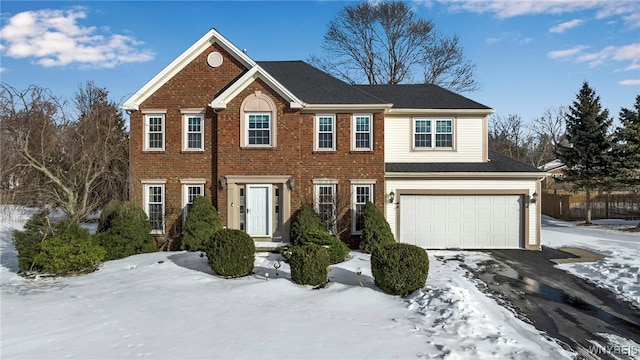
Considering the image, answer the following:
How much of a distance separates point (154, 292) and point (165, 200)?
6.92 m

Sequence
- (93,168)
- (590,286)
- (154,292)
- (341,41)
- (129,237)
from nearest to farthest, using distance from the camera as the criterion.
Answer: (154,292) < (590,286) < (93,168) < (129,237) < (341,41)

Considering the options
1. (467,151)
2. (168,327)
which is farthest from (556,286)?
(168,327)

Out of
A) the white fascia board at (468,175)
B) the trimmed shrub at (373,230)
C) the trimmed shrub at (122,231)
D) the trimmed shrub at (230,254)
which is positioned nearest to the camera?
the trimmed shrub at (230,254)

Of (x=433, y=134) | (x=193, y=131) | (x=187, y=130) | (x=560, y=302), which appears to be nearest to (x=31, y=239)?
(x=187, y=130)

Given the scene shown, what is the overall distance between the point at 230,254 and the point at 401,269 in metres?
4.41

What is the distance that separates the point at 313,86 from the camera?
16.5 meters

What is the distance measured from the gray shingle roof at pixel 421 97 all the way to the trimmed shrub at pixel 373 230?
486cm

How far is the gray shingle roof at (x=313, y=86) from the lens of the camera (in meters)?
15.3

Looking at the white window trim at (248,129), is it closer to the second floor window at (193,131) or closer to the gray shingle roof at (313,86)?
the gray shingle roof at (313,86)

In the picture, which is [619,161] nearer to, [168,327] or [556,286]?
[556,286]

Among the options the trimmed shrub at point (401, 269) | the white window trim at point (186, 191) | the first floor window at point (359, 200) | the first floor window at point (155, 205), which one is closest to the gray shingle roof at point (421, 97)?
the first floor window at point (359, 200)

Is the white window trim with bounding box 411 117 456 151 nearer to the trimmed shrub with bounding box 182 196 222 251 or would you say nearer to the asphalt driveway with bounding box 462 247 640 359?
the asphalt driveway with bounding box 462 247 640 359

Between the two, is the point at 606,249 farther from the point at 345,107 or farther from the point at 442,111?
the point at 345,107

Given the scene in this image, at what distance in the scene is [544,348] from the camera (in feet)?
20.6
